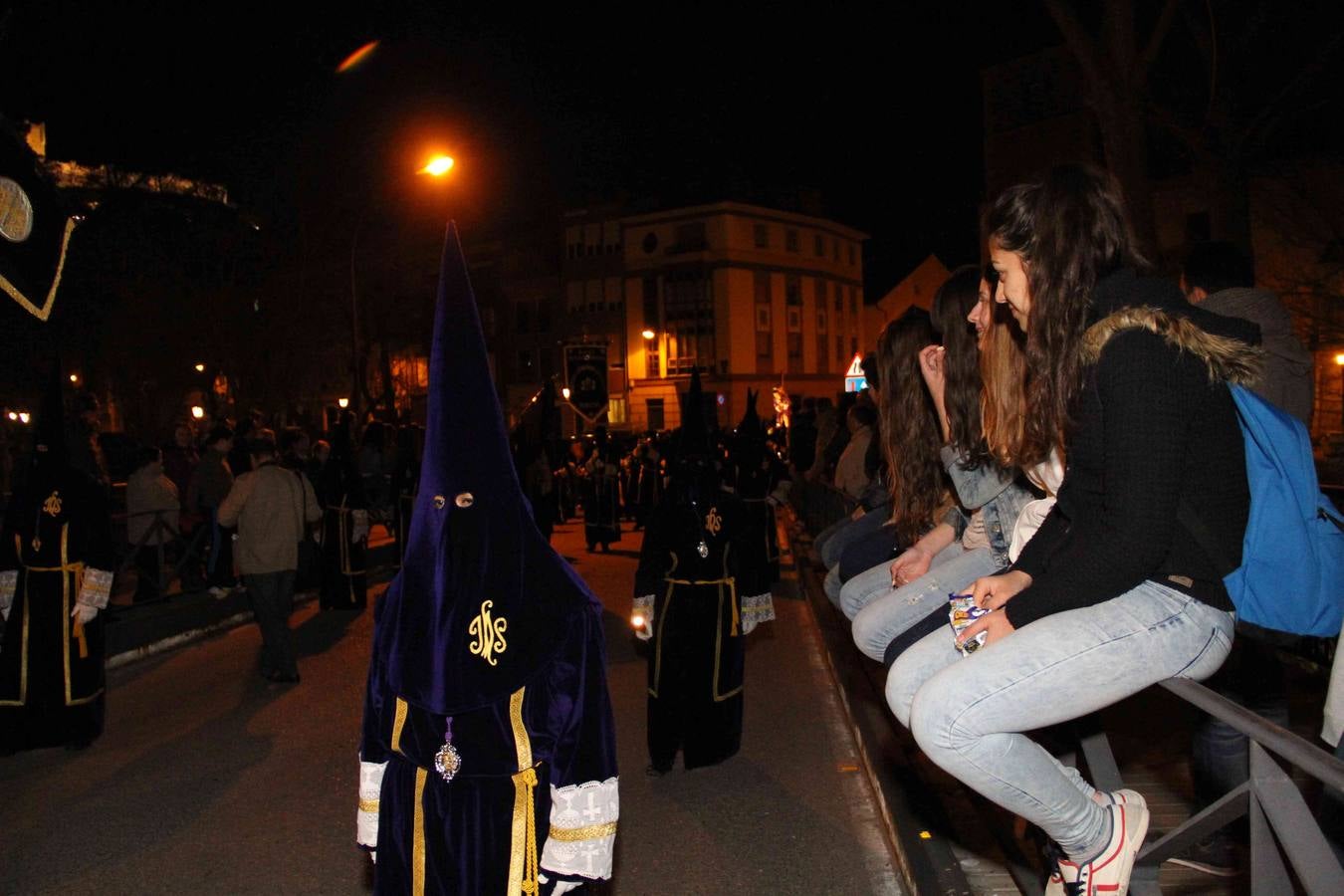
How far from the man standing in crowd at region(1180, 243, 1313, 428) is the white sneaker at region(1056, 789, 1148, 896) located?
2.08 meters

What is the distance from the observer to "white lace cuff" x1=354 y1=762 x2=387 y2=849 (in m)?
3.41

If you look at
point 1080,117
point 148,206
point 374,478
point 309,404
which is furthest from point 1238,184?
point 309,404

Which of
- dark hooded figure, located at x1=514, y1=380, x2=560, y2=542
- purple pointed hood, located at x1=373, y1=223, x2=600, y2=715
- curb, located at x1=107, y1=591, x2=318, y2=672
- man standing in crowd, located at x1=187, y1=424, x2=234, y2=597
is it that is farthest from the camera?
dark hooded figure, located at x1=514, y1=380, x2=560, y2=542

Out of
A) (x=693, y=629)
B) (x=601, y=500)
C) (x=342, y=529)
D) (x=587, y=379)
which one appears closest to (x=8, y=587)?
(x=693, y=629)

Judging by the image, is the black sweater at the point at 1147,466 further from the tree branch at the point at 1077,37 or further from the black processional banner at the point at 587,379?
the black processional banner at the point at 587,379

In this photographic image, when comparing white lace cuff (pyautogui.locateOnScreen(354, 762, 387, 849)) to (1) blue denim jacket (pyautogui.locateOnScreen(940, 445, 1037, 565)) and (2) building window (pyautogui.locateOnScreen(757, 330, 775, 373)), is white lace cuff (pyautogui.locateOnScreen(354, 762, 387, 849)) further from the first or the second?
(2) building window (pyautogui.locateOnScreen(757, 330, 775, 373))

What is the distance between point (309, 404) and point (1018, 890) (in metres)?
62.1

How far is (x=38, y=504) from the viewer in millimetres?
7473

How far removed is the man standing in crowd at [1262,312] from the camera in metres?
4.06

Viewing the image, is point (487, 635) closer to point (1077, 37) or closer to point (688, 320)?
point (1077, 37)

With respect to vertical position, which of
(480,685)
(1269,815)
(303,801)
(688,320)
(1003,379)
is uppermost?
(688,320)

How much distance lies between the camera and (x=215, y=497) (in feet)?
44.7

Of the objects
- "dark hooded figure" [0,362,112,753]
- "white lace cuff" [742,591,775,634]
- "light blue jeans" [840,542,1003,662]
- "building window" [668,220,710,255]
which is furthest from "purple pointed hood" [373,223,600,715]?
"building window" [668,220,710,255]

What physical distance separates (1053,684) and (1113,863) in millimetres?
537
